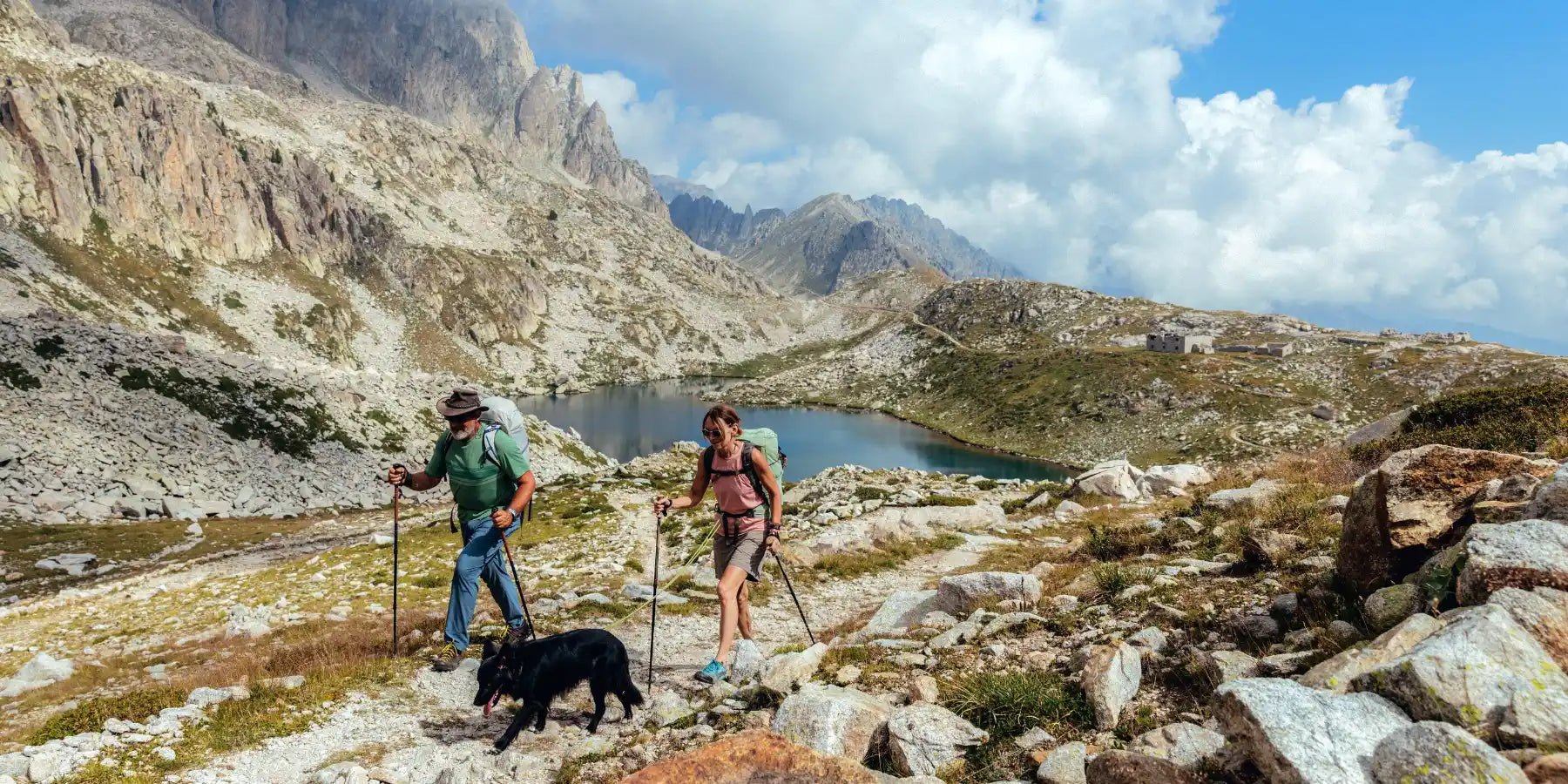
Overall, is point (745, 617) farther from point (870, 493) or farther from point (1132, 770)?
point (870, 493)

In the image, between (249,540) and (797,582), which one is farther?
(249,540)

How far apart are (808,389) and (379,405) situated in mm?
110779

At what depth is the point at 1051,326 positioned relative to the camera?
139625mm

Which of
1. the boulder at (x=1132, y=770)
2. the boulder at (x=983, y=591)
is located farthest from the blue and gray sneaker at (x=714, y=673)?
the boulder at (x=1132, y=770)

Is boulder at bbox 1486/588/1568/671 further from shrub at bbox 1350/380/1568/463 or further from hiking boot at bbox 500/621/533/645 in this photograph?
shrub at bbox 1350/380/1568/463

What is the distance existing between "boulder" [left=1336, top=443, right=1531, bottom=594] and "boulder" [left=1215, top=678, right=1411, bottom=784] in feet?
11.3

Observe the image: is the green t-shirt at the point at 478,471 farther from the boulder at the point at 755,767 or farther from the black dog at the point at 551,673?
the boulder at the point at 755,767

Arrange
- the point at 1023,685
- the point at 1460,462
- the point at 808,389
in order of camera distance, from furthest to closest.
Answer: the point at 808,389
the point at 1460,462
the point at 1023,685

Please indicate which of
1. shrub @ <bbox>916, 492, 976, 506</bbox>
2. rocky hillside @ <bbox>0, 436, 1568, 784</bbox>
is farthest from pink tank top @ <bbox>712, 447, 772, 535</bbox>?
shrub @ <bbox>916, 492, 976, 506</bbox>

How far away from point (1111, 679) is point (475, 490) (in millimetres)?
7793

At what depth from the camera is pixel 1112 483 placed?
25.7 m

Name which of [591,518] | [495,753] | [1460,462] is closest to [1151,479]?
[1460,462]

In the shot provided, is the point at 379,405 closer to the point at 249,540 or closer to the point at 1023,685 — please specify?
the point at 249,540

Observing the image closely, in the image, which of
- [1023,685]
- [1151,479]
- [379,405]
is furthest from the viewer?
[379,405]
